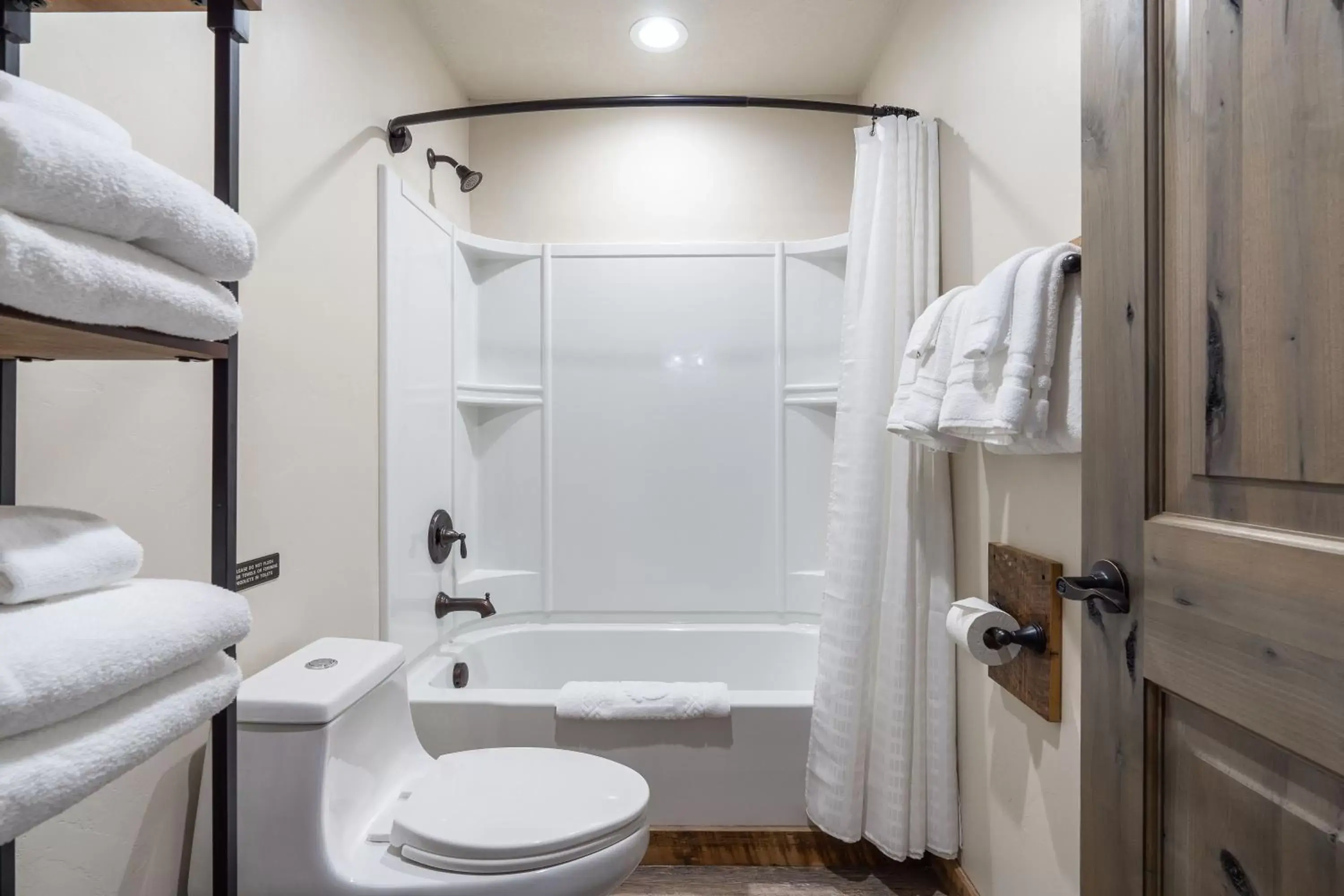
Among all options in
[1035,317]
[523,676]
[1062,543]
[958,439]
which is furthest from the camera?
[523,676]

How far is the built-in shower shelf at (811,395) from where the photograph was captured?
8.34 ft

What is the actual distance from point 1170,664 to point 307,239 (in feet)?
5.80

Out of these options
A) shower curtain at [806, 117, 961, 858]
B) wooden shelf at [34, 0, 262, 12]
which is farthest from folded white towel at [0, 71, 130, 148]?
shower curtain at [806, 117, 961, 858]

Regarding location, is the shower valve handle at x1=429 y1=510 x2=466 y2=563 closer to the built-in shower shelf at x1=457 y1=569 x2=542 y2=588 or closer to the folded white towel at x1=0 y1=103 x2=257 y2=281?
the built-in shower shelf at x1=457 y1=569 x2=542 y2=588

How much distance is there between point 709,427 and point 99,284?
2.17 m

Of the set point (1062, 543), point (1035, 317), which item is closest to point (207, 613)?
point (1035, 317)

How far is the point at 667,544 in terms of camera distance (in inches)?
103

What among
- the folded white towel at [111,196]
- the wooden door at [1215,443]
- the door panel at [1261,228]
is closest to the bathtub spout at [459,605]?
the folded white towel at [111,196]

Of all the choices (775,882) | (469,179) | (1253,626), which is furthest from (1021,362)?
(469,179)

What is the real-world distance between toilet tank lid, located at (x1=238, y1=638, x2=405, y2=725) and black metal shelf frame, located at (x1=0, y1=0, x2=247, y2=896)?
20 centimetres

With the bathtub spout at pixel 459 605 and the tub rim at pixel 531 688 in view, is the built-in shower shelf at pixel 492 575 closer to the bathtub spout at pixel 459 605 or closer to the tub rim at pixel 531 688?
the tub rim at pixel 531 688

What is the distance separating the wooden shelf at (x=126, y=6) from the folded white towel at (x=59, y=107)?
0.23 metres

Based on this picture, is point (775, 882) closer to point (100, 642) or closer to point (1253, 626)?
point (1253, 626)

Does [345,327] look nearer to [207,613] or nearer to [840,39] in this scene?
[207,613]
